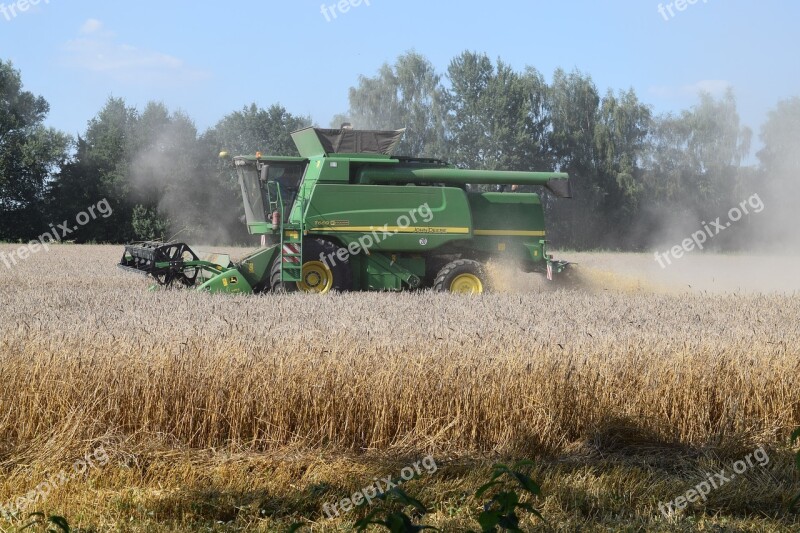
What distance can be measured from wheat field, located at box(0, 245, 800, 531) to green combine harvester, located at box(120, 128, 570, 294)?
543cm

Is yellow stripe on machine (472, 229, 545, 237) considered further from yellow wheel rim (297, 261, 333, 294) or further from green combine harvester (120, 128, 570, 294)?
yellow wheel rim (297, 261, 333, 294)

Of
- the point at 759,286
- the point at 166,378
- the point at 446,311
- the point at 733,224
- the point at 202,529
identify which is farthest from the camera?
the point at 733,224

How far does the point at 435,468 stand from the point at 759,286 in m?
13.4

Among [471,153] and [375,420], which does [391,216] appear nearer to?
[375,420]

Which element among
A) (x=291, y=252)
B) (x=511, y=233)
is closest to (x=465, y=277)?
(x=511, y=233)

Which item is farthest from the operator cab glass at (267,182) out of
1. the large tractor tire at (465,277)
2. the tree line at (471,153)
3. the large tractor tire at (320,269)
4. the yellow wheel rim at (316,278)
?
the tree line at (471,153)

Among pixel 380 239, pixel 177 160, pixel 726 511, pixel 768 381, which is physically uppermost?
pixel 177 160

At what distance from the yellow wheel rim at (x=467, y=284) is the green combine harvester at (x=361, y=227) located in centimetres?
1

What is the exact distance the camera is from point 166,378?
16.6ft

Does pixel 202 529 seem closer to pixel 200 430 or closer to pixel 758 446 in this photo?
pixel 200 430

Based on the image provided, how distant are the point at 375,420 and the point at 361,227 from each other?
6920 mm

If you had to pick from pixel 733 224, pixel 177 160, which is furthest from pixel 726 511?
pixel 733 224

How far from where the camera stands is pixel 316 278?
1174 centimetres

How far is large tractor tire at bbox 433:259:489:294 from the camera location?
1205 centimetres
